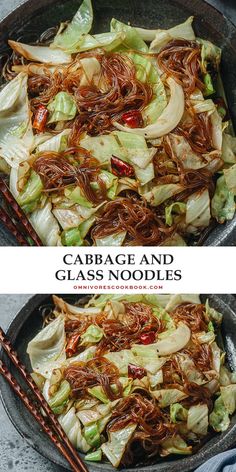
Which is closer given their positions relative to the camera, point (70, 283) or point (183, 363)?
point (183, 363)

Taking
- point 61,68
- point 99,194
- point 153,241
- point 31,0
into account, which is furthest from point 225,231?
point 31,0

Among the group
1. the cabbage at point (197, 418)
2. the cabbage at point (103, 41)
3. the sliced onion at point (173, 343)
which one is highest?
the cabbage at point (103, 41)

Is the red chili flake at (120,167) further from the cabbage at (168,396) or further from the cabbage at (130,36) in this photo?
the cabbage at (168,396)

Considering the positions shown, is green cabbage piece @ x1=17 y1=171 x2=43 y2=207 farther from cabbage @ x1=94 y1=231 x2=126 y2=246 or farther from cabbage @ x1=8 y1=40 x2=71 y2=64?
cabbage @ x1=8 y1=40 x2=71 y2=64

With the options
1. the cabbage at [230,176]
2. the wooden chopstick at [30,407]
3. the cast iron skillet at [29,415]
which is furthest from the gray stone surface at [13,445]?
the cabbage at [230,176]

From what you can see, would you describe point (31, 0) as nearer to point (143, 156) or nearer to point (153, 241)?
point (143, 156)

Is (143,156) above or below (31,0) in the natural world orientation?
below

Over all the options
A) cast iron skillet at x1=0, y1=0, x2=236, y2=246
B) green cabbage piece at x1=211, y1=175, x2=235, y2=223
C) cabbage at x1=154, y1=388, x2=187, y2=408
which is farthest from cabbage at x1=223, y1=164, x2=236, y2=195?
cabbage at x1=154, y1=388, x2=187, y2=408
